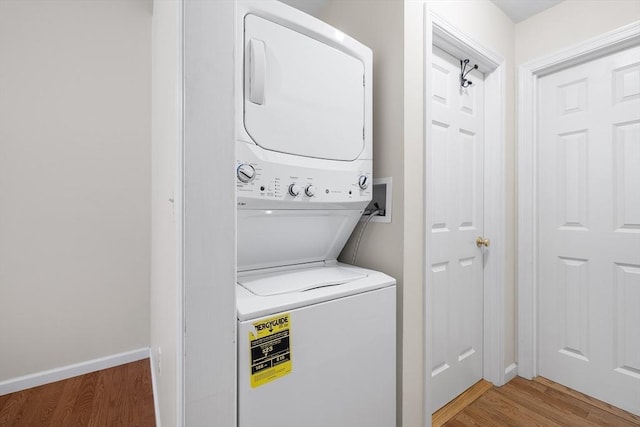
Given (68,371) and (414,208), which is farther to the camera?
(68,371)

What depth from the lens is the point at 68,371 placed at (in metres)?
2.04

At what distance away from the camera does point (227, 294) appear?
0.86m

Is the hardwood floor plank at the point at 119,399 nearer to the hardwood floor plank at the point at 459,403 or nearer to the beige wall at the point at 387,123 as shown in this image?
the beige wall at the point at 387,123

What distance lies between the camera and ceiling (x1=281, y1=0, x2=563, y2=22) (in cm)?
189

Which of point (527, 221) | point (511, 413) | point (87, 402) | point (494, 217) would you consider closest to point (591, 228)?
point (527, 221)

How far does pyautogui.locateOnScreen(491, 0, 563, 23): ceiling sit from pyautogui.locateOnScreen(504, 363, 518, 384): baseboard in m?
2.33

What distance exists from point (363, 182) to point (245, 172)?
22.3 inches

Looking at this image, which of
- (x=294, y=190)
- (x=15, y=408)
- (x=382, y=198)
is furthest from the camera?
(x=15, y=408)

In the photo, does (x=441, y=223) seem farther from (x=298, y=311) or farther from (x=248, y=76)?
(x=248, y=76)

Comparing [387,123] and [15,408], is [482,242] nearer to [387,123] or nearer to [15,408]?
[387,123]

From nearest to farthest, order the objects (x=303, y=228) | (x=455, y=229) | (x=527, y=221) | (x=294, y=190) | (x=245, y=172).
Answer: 1. (x=245, y=172)
2. (x=294, y=190)
3. (x=303, y=228)
4. (x=455, y=229)
5. (x=527, y=221)

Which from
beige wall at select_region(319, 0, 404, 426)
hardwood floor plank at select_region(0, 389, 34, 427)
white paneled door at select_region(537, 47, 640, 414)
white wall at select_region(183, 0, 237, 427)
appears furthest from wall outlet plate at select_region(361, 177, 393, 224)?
hardwood floor plank at select_region(0, 389, 34, 427)

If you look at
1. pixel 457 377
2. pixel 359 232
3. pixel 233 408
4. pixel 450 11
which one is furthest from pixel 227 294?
pixel 450 11

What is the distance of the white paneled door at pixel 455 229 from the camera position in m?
1.71
